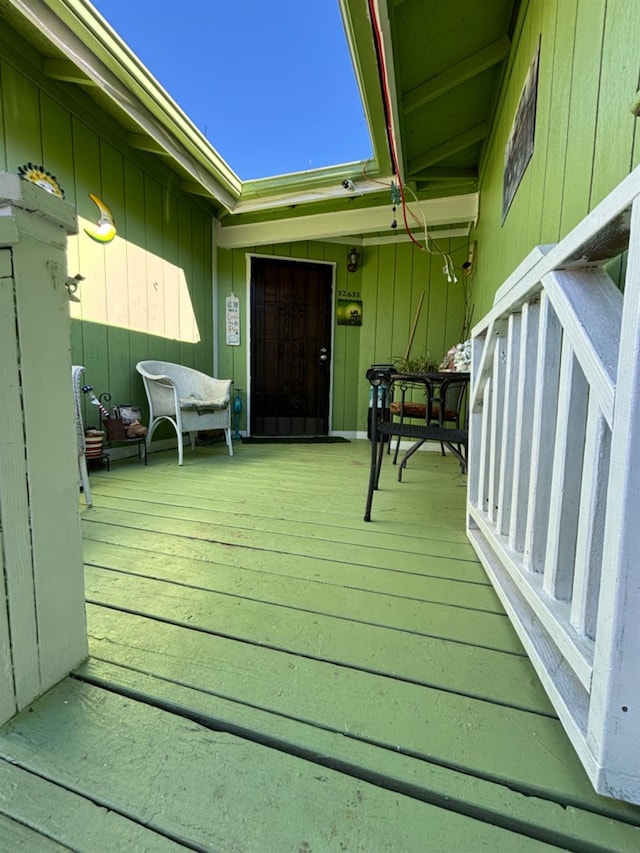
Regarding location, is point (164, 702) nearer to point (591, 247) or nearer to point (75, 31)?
point (591, 247)

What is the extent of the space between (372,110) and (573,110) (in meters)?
1.66

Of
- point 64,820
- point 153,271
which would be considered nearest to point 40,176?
point 153,271

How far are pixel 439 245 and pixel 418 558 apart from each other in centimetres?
373

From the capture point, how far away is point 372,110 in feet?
7.50

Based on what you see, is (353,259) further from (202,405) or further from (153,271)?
(202,405)

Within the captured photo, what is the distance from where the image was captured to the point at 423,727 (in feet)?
2.05

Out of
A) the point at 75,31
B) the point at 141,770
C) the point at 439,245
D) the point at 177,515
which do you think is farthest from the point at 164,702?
the point at 439,245

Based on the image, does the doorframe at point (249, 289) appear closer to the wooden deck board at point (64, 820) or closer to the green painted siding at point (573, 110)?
the green painted siding at point (573, 110)

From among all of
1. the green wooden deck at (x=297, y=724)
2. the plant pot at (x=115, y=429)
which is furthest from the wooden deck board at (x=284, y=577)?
the plant pot at (x=115, y=429)

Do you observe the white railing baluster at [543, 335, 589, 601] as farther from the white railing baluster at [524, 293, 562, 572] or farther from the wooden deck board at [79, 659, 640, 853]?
the wooden deck board at [79, 659, 640, 853]

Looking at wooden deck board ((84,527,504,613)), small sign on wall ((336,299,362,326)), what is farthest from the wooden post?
small sign on wall ((336,299,362,326))

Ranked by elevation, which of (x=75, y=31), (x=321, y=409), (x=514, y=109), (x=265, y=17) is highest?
(x=265, y=17)

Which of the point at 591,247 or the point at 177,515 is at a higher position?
the point at 591,247

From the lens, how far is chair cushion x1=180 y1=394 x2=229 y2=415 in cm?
283
